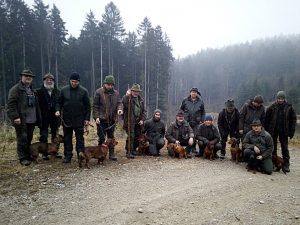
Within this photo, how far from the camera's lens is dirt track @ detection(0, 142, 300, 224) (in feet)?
16.2

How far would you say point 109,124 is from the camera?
8711 millimetres

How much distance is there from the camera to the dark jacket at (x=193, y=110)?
1016 cm

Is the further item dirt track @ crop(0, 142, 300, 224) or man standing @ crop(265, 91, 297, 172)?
man standing @ crop(265, 91, 297, 172)

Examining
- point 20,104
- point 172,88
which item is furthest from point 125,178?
point 172,88

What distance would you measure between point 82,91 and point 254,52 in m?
114

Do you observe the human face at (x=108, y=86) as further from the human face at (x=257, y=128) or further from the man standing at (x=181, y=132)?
the human face at (x=257, y=128)

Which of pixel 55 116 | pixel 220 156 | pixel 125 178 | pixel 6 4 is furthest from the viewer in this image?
pixel 6 4

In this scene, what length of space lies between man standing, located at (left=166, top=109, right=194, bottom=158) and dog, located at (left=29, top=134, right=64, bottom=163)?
3494 mm

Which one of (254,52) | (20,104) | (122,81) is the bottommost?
(20,104)

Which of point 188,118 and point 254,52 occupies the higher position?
point 254,52

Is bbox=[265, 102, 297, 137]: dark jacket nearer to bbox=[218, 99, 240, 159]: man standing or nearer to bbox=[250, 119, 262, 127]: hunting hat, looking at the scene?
bbox=[250, 119, 262, 127]: hunting hat

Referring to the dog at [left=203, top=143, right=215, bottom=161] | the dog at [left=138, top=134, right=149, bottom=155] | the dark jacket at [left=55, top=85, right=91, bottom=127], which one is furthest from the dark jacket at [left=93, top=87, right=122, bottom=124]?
the dog at [left=203, top=143, right=215, bottom=161]

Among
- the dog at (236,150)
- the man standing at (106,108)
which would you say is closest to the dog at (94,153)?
the man standing at (106,108)

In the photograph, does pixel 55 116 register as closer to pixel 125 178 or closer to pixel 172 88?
pixel 125 178
